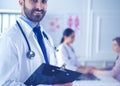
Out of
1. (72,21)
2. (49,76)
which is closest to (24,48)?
(49,76)

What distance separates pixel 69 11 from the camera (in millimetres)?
1721

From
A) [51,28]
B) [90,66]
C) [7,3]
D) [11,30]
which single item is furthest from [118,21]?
[11,30]

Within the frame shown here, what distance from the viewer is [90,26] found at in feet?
6.42

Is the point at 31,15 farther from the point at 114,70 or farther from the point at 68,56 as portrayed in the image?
the point at 68,56

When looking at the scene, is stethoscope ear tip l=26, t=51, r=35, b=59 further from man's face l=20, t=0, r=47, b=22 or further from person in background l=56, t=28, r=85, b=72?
person in background l=56, t=28, r=85, b=72

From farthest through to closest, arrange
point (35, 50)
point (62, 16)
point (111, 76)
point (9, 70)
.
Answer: point (62, 16) < point (111, 76) < point (35, 50) < point (9, 70)

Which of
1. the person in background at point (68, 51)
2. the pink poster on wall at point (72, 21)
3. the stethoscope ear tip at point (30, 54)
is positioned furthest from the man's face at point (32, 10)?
the pink poster on wall at point (72, 21)

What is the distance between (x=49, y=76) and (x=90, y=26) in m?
1.25

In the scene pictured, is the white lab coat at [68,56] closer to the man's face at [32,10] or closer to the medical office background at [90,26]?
the medical office background at [90,26]

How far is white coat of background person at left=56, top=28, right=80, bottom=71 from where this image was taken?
181 centimetres

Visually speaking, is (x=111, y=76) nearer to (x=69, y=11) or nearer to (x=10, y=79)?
(x=69, y=11)

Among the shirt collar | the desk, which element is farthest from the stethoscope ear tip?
the desk

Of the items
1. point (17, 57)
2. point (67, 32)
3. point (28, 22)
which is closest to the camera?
point (17, 57)

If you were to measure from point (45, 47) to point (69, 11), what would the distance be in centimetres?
92
